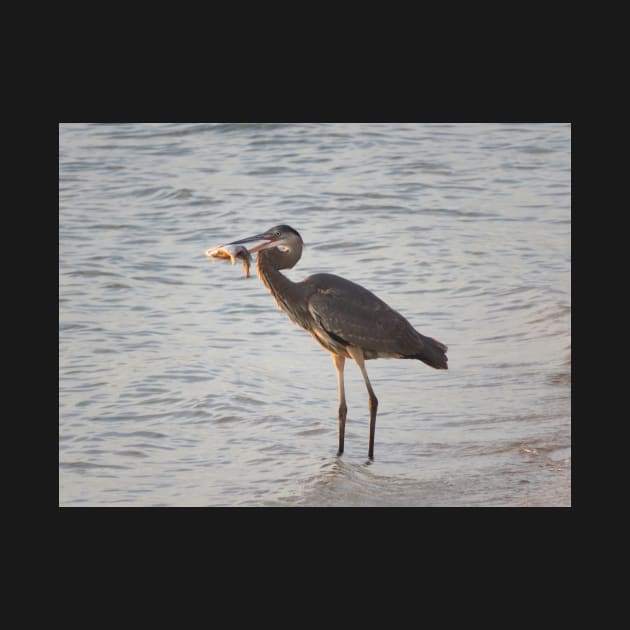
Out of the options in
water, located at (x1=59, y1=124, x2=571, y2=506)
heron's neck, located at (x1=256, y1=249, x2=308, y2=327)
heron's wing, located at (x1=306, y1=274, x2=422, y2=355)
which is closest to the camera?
water, located at (x1=59, y1=124, x2=571, y2=506)


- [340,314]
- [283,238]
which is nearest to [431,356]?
[340,314]

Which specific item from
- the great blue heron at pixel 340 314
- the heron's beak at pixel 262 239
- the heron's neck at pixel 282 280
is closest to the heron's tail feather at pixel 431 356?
the great blue heron at pixel 340 314

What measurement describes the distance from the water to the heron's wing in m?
0.77

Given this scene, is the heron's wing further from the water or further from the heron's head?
the water

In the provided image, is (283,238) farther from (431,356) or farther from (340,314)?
(431,356)

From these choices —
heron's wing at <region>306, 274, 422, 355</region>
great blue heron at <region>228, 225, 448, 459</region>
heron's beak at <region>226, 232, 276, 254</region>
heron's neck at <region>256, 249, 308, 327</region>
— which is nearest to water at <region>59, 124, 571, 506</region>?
great blue heron at <region>228, 225, 448, 459</region>

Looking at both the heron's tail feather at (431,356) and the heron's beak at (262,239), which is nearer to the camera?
the heron's beak at (262,239)

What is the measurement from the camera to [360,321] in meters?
7.61

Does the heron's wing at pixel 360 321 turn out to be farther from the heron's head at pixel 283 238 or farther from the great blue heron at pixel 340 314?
the heron's head at pixel 283 238

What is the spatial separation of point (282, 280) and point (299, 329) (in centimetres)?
278

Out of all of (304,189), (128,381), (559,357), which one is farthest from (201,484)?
(304,189)

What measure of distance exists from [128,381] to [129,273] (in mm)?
2970

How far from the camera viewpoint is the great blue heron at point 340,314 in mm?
7617

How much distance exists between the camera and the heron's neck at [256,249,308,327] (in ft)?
25.3
